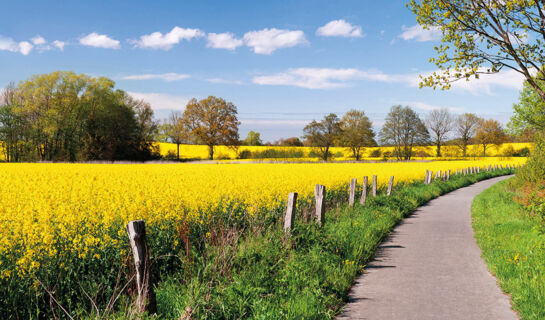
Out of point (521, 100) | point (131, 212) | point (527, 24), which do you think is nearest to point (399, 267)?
point (131, 212)

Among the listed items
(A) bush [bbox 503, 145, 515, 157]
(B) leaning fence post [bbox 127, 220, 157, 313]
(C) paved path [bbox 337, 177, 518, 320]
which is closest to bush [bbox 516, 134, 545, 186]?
(C) paved path [bbox 337, 177, 518, 320]

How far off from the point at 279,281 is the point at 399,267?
2.83 m

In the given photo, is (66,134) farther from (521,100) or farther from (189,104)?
(521,100)

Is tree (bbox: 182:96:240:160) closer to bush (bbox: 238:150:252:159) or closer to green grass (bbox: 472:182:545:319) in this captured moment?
bush (bbox: 238:150:252:159)

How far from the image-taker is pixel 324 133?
71625 mm

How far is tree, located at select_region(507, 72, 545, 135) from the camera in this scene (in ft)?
120

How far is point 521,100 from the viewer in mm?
39406

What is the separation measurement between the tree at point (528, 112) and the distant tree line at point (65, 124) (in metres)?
47.6

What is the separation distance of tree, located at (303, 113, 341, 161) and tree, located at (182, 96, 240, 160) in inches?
535

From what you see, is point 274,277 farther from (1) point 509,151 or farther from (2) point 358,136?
(1) point 509,151

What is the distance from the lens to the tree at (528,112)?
1444 inches

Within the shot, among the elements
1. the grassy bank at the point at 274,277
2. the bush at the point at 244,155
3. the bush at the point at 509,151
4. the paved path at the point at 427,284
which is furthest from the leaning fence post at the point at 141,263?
the bush at the point at 509,151

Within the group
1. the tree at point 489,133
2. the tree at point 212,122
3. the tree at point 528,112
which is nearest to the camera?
the tree at point 528,112

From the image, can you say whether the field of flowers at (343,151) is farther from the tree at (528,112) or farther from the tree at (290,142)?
the tree at (528,112)
